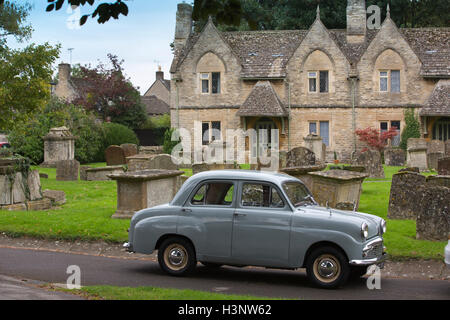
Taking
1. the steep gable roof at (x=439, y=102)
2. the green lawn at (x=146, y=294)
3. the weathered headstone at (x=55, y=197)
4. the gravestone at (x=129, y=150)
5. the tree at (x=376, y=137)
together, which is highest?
the steep gable roof at (x=439, y=102)

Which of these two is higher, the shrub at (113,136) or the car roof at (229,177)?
the shrub at (113,136)

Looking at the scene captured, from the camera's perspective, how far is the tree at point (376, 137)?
40562 millimetres

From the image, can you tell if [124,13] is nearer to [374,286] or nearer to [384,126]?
[374,286]

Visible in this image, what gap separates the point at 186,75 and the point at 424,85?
50.4ft

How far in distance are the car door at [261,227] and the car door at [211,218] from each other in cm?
16

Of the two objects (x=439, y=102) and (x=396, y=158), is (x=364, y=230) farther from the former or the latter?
(x=439, y=102)

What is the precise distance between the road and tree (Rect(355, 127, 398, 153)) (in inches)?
1160

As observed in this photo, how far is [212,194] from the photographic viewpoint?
11.3 m

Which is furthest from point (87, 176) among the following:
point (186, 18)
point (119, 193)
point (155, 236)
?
point (186, 18)

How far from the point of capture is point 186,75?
44.8 meters

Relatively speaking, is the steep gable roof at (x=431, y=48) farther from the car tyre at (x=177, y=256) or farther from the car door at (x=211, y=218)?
the car tyre at (x=177, y=256)

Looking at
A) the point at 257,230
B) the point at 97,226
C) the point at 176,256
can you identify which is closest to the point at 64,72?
the point at 97,226

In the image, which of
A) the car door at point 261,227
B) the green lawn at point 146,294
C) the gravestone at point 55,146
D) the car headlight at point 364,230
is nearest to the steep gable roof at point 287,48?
the gravestone at point 55,146

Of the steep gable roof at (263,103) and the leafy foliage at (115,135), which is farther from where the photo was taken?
the leafy foliage at (115,135)
